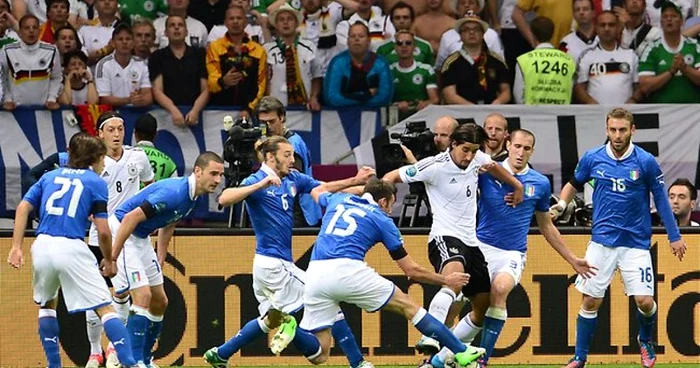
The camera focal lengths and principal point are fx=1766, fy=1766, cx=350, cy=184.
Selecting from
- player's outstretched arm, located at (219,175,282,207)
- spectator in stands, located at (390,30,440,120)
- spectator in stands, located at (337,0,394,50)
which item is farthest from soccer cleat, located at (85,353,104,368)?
spectator in stands, located at (337,0,394,50)

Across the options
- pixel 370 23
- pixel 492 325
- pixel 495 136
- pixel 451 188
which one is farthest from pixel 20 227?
pixel 370 23

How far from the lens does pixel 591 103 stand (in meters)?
19.5

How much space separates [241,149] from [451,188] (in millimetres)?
1878

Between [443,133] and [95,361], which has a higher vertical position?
[443,133]

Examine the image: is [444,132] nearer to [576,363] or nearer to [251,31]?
[576,363]

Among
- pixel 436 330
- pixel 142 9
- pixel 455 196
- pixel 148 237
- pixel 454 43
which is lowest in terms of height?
pixel 436 330

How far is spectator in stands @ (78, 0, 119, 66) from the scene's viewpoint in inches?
775

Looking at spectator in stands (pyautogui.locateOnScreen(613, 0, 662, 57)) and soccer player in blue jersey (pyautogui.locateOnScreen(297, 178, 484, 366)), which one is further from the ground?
spectator in stands (pyautogui.locateOnScreen(613, 0, 662, 57))

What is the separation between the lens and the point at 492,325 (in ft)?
48.3

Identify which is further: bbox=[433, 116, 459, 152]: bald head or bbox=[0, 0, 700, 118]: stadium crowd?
bbox=[0, 0, 700, 118]: stadium crowd

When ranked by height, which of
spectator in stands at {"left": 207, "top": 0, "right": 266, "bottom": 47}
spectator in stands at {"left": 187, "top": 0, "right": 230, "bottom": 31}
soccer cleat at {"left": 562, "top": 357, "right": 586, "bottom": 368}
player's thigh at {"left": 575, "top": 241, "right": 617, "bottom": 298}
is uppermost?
spectator in stands at {"left": 187, "top": 0, "right": 230, "bottom": 31}

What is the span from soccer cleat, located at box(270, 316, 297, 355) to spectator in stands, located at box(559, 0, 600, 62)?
6.97 meters

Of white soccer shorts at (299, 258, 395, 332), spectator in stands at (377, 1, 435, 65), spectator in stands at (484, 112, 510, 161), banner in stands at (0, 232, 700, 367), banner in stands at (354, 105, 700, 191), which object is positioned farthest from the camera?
spectator in stands at (377, 1, 435, 65)

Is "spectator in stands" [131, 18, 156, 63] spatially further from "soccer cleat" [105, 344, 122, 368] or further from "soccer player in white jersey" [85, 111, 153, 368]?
"soccer cleat" [105, 344, 122, 368]
